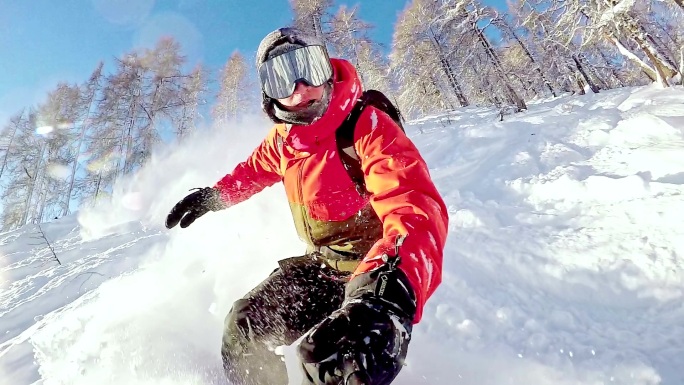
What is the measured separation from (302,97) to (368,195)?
624 mm

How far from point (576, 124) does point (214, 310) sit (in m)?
8.50

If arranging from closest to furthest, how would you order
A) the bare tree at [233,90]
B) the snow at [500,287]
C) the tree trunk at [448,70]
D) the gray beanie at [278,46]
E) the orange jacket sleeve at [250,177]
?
the gray beanie at [278,46]
the snow at [500,287]
the orange jacket sleeve at [250,177]
the tree trunk at [448,70]
the bare tree at [233,90]

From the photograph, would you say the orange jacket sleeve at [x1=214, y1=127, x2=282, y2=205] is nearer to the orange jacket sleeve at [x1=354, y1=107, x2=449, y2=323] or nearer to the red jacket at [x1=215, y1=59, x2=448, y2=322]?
the red jacket at [x1=215, y1=59, x2=448, y2=322]

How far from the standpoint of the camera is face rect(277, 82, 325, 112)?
1849 mm

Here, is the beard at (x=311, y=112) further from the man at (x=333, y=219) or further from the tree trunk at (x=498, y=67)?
the tree trunk at (x=498, y=67)

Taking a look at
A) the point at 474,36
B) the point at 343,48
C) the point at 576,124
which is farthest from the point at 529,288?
the point at 343,48

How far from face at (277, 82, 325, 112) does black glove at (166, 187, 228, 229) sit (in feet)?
3.82

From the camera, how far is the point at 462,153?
8.18 m

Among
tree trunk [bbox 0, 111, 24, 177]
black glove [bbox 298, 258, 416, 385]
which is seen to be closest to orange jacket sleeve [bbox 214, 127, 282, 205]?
black glove [bbox 298, 258, 416, 385]

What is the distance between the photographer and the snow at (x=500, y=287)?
2221 millimetres

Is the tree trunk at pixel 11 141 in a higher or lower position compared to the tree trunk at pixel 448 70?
higher

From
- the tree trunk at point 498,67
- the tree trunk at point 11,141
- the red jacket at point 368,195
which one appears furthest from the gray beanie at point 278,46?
the tree trunk at point 11,141

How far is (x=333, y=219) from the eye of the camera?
1.84m

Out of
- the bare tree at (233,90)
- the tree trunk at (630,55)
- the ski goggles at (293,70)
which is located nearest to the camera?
the ski goggles at (293,70)
